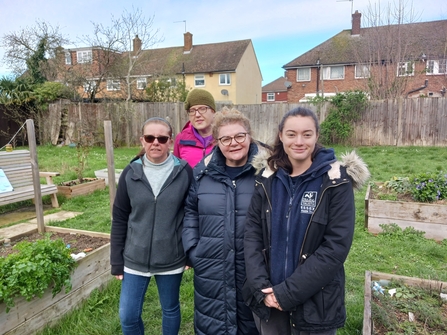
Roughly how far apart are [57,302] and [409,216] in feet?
14.5

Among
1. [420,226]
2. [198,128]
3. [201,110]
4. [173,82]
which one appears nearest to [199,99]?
[201,110]

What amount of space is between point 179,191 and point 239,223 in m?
0.52

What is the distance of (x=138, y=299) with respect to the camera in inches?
92.0

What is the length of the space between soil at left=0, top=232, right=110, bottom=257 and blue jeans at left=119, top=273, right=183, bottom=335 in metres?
1.48

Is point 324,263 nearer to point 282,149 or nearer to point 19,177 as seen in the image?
point 282,149

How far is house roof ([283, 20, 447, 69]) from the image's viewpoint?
51.6ft

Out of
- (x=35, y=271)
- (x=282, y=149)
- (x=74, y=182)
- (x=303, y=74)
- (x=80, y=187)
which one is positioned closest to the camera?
(x=282, y=149)

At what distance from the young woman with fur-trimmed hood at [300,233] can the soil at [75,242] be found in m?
2.42

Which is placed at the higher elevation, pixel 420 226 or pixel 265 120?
pixel 265 120

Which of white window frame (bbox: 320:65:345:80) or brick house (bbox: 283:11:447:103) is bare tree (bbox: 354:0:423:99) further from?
white window frame (bbox: 320:65:345:80)

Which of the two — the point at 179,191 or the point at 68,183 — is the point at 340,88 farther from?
the point at 179,191

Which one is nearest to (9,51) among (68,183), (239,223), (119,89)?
(119,89)

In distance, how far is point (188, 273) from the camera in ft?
12.7

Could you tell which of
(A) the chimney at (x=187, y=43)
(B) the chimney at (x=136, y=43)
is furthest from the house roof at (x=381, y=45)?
(B) the chimney at (x=136, y=43)
